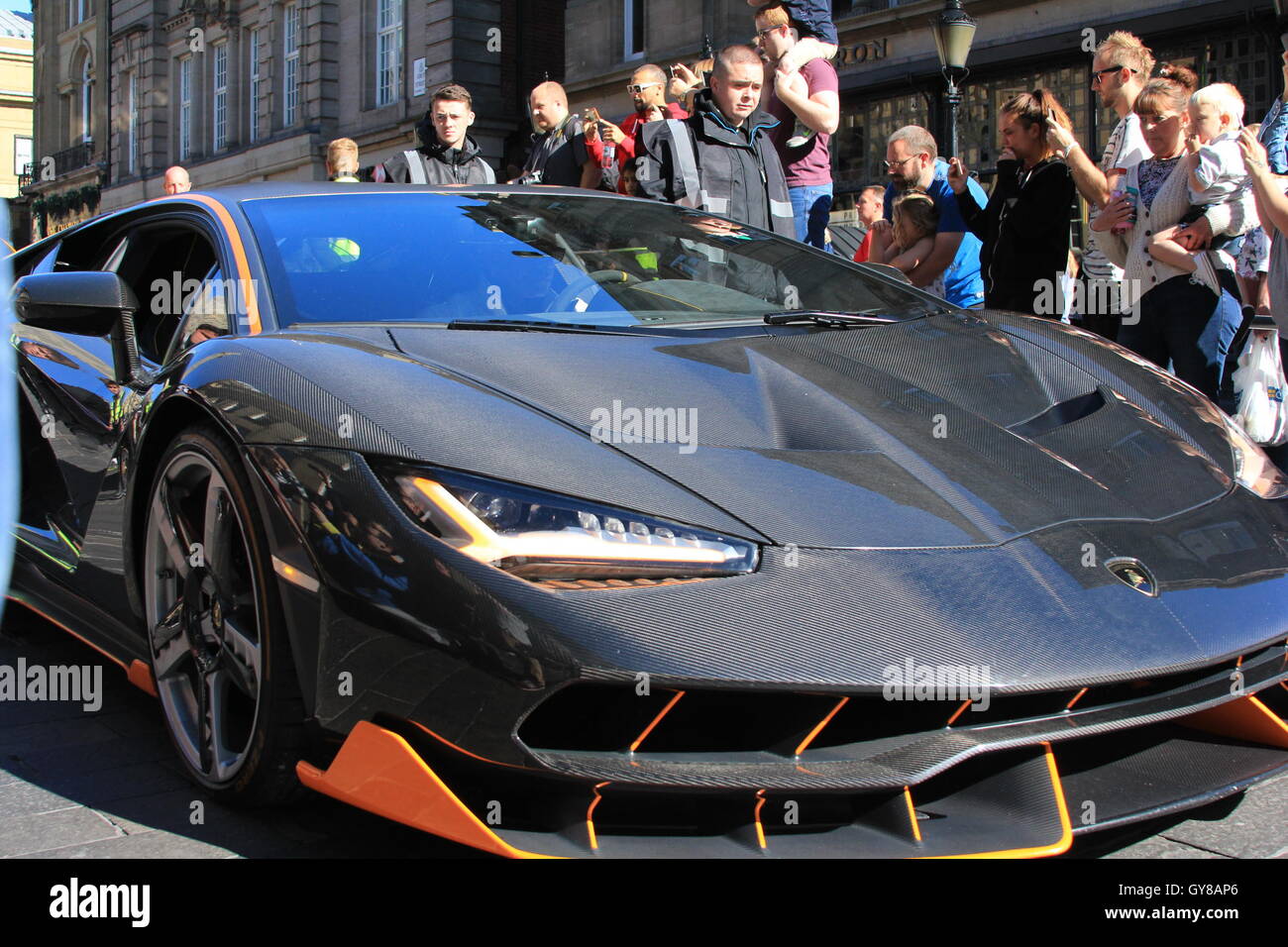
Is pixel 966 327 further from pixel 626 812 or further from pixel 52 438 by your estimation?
pixel 52 438

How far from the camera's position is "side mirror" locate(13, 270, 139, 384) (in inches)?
118

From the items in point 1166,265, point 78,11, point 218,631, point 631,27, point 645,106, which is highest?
point 78,11

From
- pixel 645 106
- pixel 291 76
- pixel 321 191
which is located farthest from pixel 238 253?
pixel 291 76

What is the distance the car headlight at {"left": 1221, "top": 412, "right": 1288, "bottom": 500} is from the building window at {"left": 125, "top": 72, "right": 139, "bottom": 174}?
40.6 m

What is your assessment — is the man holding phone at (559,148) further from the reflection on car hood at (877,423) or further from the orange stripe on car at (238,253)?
the reflection on car hood at (877,423)

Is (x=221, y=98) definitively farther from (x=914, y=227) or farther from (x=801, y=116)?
(x=914, y=227)

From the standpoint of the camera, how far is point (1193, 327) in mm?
5191

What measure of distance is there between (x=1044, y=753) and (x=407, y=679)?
3.09 ft

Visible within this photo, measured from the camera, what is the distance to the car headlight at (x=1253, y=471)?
2.61m

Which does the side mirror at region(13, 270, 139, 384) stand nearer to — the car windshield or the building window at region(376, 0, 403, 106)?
the car windshield

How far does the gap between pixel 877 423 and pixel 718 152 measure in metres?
3.46

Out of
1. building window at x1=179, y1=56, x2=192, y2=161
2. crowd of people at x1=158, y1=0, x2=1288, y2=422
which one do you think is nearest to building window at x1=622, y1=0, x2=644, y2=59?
crowd of people at x1=158, y1=0, x2=1288, y2=422

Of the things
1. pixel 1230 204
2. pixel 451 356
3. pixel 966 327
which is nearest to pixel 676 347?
pixel 451 356

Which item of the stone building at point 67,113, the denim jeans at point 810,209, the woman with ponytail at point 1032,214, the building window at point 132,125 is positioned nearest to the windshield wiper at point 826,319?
the woman with ponytail at point 1032,214
